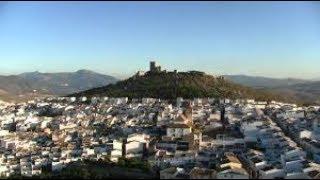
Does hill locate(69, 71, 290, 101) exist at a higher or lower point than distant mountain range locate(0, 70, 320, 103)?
higher

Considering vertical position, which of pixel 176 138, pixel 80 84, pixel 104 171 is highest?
pixel 176 138

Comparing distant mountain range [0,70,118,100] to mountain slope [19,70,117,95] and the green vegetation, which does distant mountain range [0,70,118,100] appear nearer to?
mountain slope [19,70,117,95]

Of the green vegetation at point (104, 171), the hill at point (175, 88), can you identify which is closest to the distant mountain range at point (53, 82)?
the hill at point (175, 88)

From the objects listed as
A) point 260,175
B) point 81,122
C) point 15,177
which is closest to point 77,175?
point 15,177

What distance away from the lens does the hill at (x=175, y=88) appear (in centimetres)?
3894

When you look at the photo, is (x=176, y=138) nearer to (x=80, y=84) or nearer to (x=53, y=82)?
(x=80, y=84)

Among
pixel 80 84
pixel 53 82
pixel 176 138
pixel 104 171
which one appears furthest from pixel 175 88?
pixel 53 82

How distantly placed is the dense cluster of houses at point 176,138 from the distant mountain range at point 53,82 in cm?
4997

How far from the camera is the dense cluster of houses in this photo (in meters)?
18.5

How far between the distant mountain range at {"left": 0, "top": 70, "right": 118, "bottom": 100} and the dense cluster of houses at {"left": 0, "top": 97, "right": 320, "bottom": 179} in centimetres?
4997

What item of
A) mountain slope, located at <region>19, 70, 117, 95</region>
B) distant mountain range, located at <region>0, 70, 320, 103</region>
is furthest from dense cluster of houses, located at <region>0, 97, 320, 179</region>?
mountain slope, located at <region>19, 70, 117, 95</region>

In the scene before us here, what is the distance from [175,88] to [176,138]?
15.9 meters

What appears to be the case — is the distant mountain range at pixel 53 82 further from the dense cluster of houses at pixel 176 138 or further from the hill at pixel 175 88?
the dense cluster of houses at pixel 176 138

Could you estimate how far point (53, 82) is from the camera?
374 feet
